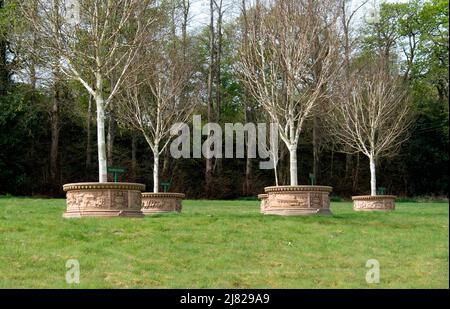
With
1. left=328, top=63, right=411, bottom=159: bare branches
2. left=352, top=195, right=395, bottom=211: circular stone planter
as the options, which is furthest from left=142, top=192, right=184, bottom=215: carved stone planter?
left=328, top=63, right=411, bottom=159: bare branches

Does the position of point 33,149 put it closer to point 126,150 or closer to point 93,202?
point 126,150

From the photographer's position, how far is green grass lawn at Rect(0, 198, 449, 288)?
859cm

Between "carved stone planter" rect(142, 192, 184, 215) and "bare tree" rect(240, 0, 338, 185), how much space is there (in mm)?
4245

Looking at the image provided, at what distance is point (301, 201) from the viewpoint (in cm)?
1661

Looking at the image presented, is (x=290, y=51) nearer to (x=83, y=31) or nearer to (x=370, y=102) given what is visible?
(x=83, y=31)

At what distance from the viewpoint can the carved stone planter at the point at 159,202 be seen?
63.8 ft

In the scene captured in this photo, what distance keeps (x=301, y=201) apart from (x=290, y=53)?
4619 millimetres

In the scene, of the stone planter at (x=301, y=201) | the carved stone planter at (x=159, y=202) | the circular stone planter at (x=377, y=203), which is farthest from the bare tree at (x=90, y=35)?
the circular stone planter at (x=377, y=203)

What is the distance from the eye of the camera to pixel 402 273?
9078mm

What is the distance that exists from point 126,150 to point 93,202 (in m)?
21.6

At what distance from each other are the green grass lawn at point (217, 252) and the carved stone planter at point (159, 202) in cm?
526

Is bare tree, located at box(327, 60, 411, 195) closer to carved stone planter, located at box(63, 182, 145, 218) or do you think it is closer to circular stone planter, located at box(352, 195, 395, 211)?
circular stone planter, located at box(352, 195, 395, 211)

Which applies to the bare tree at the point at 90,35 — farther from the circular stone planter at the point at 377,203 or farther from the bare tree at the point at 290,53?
the circular stone planter at the point at 377,203

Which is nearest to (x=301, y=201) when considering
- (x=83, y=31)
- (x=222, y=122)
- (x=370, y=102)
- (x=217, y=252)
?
(x=217, y=252)
